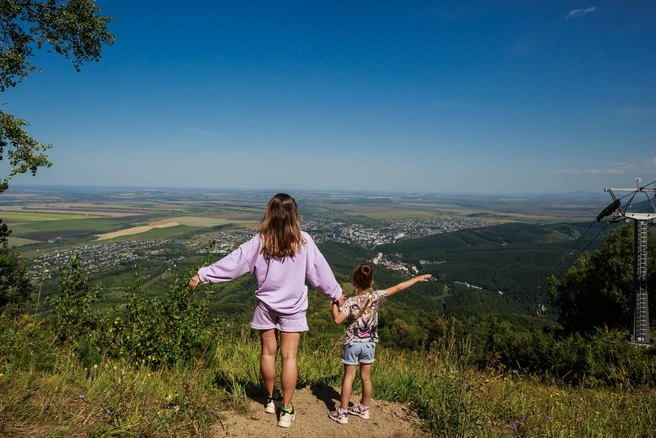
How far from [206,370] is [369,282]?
1962 mm

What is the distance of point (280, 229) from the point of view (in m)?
2.83

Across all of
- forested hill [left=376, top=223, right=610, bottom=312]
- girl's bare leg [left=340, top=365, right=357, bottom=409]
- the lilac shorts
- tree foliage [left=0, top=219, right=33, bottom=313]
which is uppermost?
the lilac shorts

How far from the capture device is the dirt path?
2707 millimetres

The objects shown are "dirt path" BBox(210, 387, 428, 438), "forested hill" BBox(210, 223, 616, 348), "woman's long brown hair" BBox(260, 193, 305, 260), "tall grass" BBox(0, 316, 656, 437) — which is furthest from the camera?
"forested hill" BBox(210, 223, 616, 348)

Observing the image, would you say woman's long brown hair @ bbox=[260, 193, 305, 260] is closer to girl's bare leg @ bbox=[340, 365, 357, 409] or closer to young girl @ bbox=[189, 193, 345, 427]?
young girl @ bbox=[189, 193, 345, 427]

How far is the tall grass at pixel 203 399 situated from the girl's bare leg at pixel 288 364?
420mm

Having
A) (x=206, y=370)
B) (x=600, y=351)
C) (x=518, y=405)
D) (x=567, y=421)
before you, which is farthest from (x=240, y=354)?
(x=600, y=351)

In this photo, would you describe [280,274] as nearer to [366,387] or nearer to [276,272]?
[276,272]

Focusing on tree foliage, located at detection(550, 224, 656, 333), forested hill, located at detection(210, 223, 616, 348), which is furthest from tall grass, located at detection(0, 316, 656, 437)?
forested hill, located at detection(210, 223, 616, 348)

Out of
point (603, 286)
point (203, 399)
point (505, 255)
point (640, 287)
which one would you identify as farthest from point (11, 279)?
point (505, 255)

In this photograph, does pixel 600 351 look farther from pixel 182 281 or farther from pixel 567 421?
pixel 182 281

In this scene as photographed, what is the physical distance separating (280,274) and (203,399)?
3.75 ft

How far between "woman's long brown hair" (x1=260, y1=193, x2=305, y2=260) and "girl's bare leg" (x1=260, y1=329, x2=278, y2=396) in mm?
660

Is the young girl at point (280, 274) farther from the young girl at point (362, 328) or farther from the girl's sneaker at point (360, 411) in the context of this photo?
the girl's sneaker at point (360, 411)
